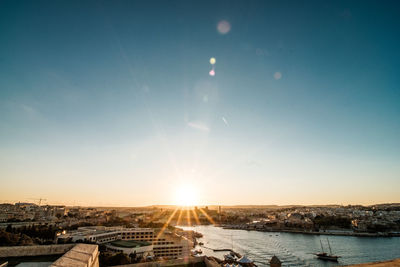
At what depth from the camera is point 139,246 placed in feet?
85.7

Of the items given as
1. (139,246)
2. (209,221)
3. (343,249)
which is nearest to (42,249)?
(139,246)

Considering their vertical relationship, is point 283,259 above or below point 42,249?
below

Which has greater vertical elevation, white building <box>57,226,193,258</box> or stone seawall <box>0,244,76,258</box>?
stone seawall <box>0,244,76,258</box>

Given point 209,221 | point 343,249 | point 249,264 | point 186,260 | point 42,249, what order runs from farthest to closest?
point 209,221, point 343,249, point 249,264, point 186,260, point 42,249

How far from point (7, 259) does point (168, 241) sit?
27913mm

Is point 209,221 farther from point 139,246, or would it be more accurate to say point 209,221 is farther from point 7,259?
point 7,259

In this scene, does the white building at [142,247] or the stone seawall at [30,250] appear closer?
the stone seawall at [30,250]

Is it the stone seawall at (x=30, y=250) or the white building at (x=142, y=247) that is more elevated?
the stone seawall at (x=30, y=250)

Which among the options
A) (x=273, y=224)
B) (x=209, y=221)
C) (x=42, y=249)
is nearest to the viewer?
(x=42, y=249)

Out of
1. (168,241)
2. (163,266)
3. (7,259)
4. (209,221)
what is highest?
(7,259)

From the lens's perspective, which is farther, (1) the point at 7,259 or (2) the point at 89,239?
(2) the point at 89,239

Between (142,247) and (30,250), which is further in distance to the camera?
(142,247)

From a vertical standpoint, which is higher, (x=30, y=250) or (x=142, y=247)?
(x=30, y=250)

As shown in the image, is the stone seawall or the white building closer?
the stone seawall
